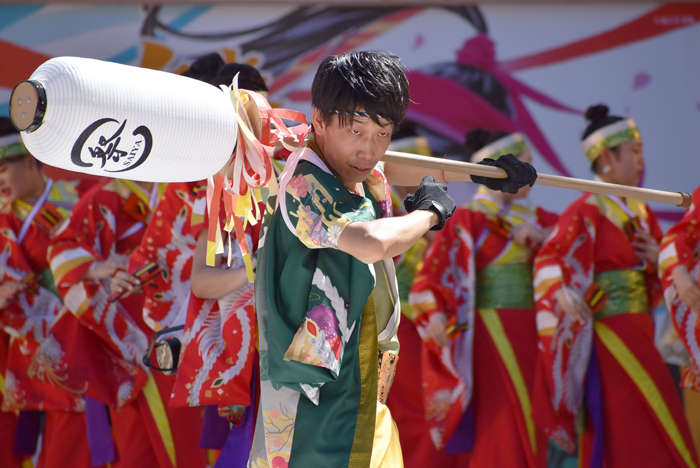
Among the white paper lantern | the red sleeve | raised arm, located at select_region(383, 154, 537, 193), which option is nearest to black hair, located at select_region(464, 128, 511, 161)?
the red sleeve

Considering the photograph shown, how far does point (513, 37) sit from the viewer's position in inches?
173

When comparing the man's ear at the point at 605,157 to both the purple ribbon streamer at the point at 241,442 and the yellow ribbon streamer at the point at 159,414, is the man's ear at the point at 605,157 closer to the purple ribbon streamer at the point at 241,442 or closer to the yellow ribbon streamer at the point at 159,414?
the purple ribbon streamer at the point at 241,442

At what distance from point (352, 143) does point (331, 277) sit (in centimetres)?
33

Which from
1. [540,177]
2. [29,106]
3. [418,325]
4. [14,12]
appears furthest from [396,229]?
[14,12]

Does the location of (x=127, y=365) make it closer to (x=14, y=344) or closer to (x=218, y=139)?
(x=14, y=344)

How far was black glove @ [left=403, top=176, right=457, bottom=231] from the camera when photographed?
73.2 inches

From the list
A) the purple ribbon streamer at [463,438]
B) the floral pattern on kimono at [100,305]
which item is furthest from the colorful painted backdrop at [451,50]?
the purple ribbon streamer at [463,438]

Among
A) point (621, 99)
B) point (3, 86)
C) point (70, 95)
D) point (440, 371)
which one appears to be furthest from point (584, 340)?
point (3, 86)

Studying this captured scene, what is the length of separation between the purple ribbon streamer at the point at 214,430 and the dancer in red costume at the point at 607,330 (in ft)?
5.14

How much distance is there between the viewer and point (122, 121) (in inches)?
64.5

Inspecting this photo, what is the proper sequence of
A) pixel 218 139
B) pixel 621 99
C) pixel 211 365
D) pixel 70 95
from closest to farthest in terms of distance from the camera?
pixel 70 95
pixel 218 139
pixel 211 365
pixel 621 99

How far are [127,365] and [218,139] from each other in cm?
221

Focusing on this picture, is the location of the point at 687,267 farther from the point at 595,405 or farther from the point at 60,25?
the point at 60,25

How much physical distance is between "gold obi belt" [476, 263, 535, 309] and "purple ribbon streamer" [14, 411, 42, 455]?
2429 mm
